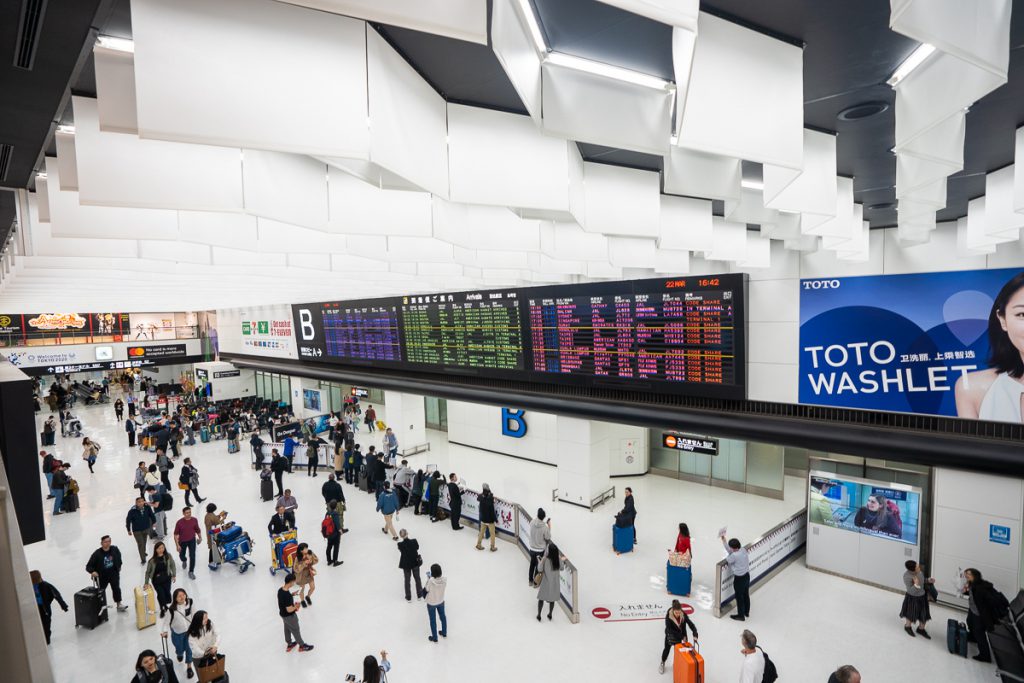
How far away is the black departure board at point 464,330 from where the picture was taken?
9.16m

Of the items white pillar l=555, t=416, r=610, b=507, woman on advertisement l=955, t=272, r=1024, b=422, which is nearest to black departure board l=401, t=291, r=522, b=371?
white pillar l=555, t=416, r=610, b=507

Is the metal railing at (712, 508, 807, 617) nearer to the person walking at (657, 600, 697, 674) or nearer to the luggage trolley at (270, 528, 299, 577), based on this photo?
the person walking at (657, 600, 697, 674)

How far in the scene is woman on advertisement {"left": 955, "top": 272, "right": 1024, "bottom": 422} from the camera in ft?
16.4

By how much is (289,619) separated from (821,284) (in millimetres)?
7963

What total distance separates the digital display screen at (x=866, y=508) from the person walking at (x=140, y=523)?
1158 cm

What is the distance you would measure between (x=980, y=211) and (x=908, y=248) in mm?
2759

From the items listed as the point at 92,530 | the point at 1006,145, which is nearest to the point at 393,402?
the point at 92,530

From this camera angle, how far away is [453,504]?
9617 millimetres

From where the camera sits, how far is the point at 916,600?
639 centimetres

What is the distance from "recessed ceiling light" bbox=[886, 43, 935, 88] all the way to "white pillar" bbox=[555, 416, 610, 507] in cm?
917

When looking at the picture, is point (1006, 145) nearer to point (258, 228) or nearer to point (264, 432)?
point (258, 228)

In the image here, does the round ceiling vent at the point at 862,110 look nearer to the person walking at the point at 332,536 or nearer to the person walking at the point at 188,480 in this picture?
the person walking at the point at 332,536

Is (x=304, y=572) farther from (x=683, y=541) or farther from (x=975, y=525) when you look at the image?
(x=975, y=525)

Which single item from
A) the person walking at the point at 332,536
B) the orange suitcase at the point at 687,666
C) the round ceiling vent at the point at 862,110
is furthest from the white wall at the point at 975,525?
the person walking at the point at 332,536
